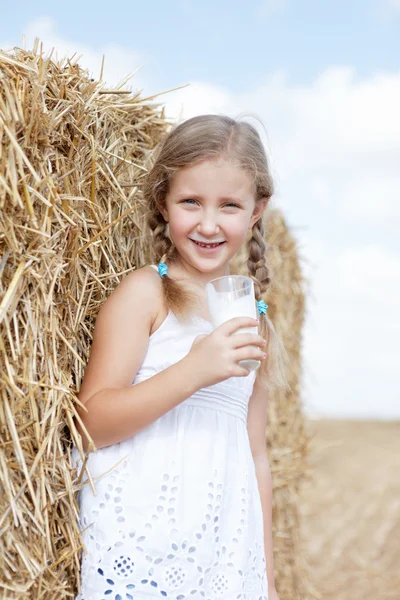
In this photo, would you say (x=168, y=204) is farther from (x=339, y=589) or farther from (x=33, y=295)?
(x=339, y=589)

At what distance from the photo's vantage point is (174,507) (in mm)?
1724

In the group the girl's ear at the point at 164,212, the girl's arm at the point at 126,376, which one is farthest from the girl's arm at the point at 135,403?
the girl's ear at the point at 164,212

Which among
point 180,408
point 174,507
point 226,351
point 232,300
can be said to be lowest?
point 174,507

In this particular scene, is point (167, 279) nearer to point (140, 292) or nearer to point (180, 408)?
point (140, 292)

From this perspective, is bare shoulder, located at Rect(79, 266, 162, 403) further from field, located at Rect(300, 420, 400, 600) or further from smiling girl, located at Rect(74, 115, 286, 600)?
field, located at Rect(300, 420, 400, 600)

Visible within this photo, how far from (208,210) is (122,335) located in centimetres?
36

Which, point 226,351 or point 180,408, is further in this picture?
point 180,408

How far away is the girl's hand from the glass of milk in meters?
0.02

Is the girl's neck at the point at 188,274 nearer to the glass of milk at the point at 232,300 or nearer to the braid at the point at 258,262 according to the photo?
the braid at the point at 258,262

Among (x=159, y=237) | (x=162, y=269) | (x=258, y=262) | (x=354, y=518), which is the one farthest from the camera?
(x=354, y=518)

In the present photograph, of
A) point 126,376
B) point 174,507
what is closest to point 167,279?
point 126,376

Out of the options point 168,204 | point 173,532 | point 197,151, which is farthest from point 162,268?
point 173,532

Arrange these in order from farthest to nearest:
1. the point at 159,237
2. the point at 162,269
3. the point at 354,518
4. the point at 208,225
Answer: the point at 354,518
the point at 159,237
the point at 162,269
the point at 208,225

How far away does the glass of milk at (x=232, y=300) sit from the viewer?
1.63 meters
